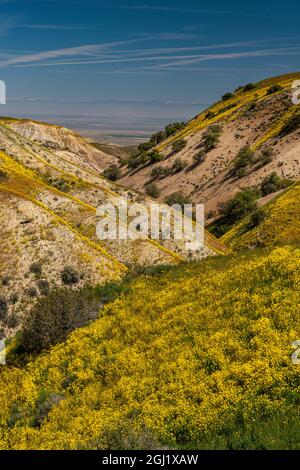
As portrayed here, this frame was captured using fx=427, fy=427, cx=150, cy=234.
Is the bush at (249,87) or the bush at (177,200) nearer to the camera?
the bush at (177,200)

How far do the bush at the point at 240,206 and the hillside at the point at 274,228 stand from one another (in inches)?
275

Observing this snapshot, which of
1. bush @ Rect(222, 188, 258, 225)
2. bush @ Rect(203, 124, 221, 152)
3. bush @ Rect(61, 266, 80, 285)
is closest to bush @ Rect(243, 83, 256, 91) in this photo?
bush @ Rect(203, 124, 221, 152)

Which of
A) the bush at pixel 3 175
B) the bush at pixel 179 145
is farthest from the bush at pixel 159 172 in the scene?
the bush at pixel 3 175

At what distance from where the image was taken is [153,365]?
54.9 feet

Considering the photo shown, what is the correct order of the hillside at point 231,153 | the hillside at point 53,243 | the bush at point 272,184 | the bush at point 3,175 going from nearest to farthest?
the hillside at point 53,243
the bush at point 3,175
the bush at point 272,184
the hillside at point 231,153

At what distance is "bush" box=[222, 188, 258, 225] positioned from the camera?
6128 centimetres

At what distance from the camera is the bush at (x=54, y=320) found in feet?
72.8

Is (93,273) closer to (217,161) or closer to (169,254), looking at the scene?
(169,254)

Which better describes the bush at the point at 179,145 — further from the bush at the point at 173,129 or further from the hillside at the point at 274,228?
the hillside at the point at 274,228

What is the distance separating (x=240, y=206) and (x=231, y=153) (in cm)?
3552

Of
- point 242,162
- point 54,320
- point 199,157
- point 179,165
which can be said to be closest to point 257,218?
point 54,320

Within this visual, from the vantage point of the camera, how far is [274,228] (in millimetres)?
44344

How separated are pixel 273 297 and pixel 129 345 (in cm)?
668

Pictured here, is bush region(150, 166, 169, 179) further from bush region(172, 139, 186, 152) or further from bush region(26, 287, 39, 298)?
bush region(26, 287, 39, 298)
